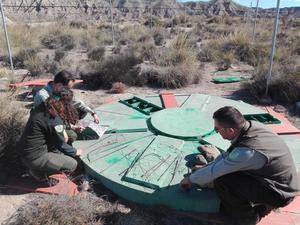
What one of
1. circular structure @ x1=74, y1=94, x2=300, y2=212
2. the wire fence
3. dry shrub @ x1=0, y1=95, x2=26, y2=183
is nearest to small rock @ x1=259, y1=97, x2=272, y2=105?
circular structure @ x1=74, y1=94, x2=300, y2=212

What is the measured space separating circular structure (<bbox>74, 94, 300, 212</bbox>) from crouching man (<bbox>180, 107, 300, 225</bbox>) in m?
0.44

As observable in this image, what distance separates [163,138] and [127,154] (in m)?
0.53

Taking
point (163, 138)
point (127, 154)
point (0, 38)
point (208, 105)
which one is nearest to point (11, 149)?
point (127, 154)

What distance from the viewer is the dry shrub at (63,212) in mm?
2976

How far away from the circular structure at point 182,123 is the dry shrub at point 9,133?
1.70m

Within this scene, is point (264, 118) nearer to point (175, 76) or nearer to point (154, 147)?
point (154, 147)

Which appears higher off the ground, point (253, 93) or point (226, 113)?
point (226, 113)

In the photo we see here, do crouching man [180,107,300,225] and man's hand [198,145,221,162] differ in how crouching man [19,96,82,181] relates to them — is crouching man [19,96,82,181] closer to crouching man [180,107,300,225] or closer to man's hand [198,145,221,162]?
man's hand [198,145,221,162]

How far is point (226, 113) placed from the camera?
2721 mm

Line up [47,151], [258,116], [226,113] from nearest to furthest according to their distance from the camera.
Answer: [226,113], [47,151], [258,116]

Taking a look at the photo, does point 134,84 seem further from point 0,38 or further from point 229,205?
point 0,38

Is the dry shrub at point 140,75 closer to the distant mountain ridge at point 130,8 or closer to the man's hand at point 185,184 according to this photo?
the man's hand at point 185,184

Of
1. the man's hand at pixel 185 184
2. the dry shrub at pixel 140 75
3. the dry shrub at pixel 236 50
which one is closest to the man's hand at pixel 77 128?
the man's hand at pixel 185 184

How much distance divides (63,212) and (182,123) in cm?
213
